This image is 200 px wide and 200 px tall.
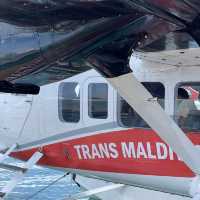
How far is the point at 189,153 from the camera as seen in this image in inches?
172

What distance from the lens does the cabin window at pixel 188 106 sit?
18.1 ft

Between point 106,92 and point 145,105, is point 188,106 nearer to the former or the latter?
point 106,92

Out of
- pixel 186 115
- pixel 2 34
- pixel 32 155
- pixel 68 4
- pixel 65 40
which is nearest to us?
pixel 68 4

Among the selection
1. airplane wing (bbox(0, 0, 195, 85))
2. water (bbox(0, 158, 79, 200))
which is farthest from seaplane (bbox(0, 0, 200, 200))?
water (bbox(0, 158, 79, 200))

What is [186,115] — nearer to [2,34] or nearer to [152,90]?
[152,90]

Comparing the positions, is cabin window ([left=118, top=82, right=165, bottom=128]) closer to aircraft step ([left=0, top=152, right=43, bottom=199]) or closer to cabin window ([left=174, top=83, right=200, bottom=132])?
cabin window ([left=174, top=83, right=200, bottom=132])

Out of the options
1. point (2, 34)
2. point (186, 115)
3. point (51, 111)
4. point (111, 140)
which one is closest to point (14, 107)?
point (51, 111)

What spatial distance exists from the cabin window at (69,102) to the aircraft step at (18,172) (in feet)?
1.86

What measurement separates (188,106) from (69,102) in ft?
4.98

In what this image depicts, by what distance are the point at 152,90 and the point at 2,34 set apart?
6.89 ft

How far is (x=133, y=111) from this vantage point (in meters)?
5.83

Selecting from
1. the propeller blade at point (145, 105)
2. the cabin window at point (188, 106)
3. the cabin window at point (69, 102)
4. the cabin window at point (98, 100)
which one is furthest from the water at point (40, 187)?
the propeller blade at point (145, 105)

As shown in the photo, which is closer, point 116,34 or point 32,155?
point 116,34

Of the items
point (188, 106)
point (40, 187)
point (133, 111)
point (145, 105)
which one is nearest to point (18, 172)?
point (133, 111)
